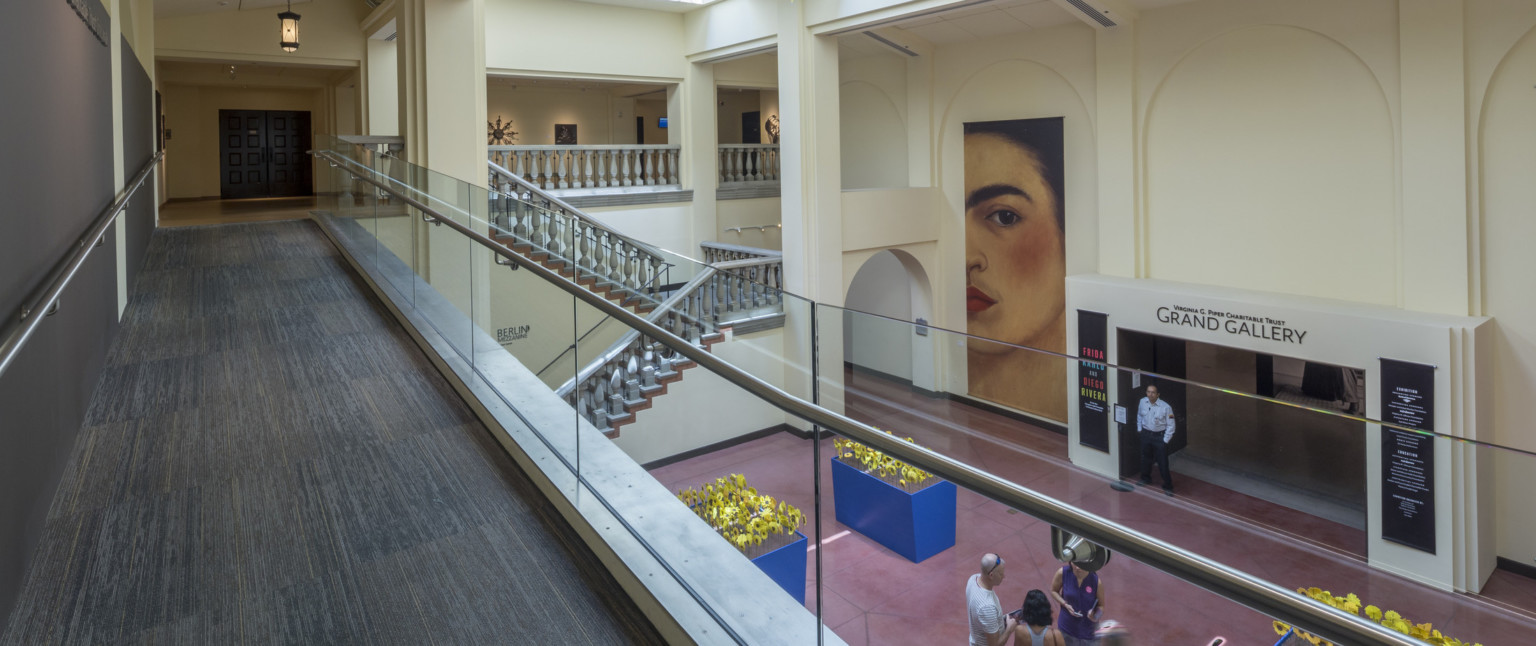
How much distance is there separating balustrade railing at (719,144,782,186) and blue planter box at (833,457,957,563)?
11363 mm

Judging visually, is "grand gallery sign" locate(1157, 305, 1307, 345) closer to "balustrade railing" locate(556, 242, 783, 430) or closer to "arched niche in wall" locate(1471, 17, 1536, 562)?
"arched niche in wall" locate(1471, 17, 1536, 562)

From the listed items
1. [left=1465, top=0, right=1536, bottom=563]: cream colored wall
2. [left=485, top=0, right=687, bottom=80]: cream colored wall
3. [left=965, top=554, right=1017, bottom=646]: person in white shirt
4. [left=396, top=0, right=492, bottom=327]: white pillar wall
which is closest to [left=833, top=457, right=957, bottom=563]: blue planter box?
[left=965, top=554, right=1017, bottom=646]: person in white shirt

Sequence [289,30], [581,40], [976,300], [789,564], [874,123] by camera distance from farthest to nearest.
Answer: [874,123], [976,300], [581,40], [289,30], [789,564]

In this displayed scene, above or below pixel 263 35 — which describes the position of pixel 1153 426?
below

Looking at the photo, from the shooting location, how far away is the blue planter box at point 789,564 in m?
2.82

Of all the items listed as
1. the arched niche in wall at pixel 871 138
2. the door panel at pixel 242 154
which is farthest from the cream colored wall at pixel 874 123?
the door panel at pixel 242 154

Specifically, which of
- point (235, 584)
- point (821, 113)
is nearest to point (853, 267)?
point (821, 113)

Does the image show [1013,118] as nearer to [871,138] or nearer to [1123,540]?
[871,138]

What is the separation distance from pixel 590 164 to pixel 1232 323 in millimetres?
8328

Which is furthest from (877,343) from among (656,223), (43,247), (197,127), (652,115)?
(652,115)

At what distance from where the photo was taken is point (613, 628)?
89.7 inches

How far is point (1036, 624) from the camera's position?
5.08ft

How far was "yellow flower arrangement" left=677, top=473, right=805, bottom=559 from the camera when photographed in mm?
2893

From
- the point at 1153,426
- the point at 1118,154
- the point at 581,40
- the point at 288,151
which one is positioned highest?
the point at 581,40
